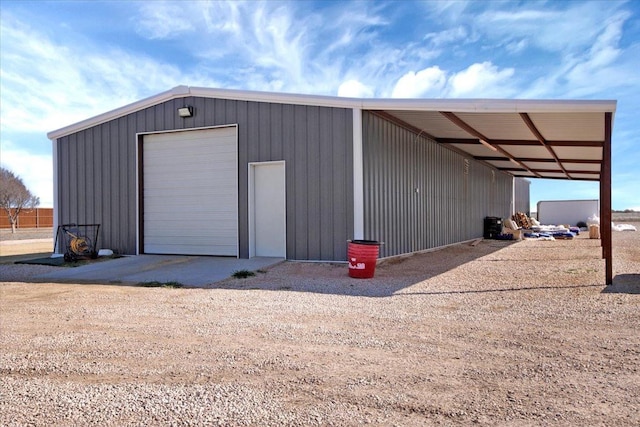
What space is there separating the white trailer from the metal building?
18612mm

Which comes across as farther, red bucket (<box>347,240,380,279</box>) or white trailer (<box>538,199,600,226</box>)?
white trailer (<box>538,199,600,226</box>)

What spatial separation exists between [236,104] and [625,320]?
8.52 metres

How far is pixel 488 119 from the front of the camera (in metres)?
10.1

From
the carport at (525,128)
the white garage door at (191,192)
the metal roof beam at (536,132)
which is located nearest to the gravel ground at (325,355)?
the carport at (525,128)

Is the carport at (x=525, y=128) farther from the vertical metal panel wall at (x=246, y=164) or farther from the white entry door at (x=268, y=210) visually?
the white entry door at (x=268, y=210)

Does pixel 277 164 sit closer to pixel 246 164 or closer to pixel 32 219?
pixel 246 164

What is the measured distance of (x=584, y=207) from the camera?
30.5 meters

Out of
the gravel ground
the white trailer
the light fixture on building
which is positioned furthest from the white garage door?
the white trailer

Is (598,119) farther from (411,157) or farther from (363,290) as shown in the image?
(363,290)

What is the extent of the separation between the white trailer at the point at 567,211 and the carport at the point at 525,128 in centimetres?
1398

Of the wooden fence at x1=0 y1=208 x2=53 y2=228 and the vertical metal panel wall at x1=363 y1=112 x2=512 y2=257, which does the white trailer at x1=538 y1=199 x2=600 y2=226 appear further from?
the wooden fence at x1=0 y1=208 x2=53 y2=228

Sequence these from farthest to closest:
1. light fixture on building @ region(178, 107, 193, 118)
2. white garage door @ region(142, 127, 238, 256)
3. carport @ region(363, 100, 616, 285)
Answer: light fixture on building @ region(178, 107, 193, 118)
white garage door @ region(142, 127, 238, 256)
carport @ region(363, 100, 616, 285)

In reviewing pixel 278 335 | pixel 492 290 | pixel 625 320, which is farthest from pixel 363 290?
pixel 625 320

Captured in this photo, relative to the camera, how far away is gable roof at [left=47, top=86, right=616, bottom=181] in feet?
27.0
